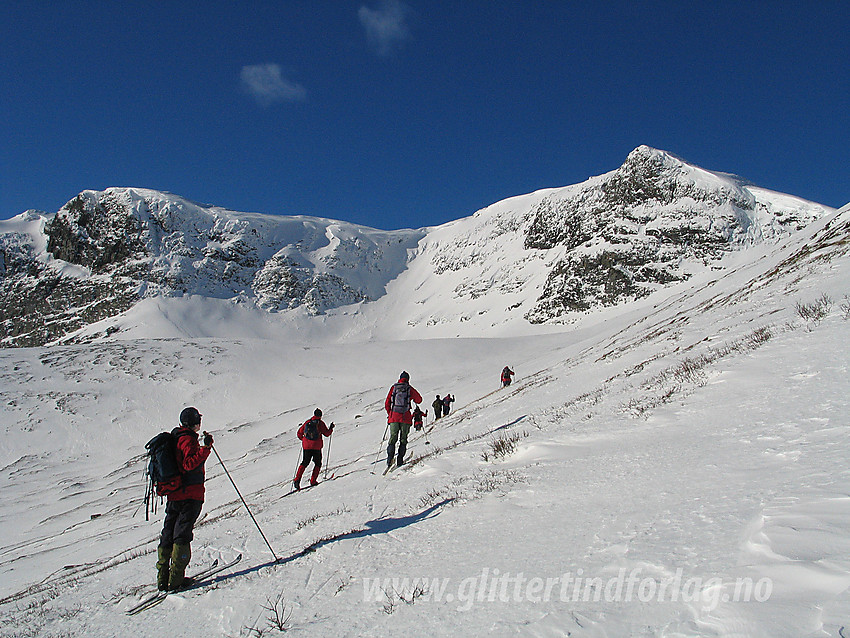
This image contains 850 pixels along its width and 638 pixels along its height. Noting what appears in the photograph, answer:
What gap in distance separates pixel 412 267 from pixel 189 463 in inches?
7718

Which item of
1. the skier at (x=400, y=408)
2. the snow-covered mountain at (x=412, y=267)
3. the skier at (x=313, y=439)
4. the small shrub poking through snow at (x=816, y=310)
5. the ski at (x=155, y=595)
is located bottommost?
the ski at (x=155, y=595)

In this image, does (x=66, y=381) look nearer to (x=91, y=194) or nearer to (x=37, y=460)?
(x=37, y=460)

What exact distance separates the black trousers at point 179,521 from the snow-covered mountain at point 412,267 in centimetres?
11693

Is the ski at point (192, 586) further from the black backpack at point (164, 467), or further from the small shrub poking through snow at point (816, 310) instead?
the small shrub poking through snow at point (816, 310)

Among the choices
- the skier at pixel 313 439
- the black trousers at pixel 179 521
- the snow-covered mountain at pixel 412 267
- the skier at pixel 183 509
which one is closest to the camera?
the skier at pixel 183 509

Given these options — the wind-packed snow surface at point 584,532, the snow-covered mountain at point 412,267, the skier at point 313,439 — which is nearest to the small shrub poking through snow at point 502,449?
the wind-packed snow surface at point 584,532

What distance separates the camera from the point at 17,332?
151 m

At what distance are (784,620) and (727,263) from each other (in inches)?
4956

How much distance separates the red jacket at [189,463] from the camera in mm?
5400

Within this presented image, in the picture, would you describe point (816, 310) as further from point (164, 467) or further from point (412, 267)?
point (412, 267)

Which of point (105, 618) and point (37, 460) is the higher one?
point (105, 618)

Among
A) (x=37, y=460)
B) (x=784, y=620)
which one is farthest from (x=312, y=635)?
(x=37, y=460)

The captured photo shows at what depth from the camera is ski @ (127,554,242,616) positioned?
15.8 ft

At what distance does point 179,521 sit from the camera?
5422 millimetres
